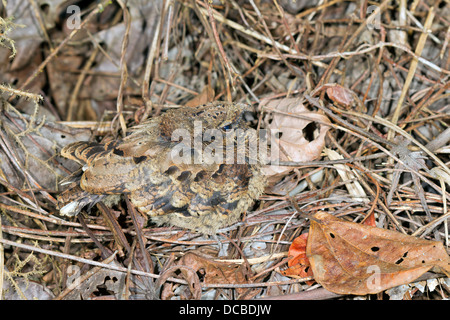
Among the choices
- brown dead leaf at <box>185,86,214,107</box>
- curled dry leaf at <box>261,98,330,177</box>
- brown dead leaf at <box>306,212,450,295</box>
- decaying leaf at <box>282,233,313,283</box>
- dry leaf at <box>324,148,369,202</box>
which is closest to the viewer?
brown dead leaf at <box>306,212,450,295</box>

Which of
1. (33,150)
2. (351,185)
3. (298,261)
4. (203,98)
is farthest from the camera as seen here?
(203,98)

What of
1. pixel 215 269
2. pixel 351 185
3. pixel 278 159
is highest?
pixel 278 159

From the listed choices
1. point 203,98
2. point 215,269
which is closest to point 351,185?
point 215,269

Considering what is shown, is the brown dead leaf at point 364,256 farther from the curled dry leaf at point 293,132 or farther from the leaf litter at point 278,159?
the curled dry leaf at point 293,132

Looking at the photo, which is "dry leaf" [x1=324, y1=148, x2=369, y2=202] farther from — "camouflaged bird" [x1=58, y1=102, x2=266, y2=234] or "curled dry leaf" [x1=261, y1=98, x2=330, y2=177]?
"camouflaged bird" [x1=58, y1=102, x2=266, y2=234]

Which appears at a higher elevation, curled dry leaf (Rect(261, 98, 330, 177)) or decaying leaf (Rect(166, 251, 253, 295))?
curled dry leaf (Rect(261, 98, 330, 177))

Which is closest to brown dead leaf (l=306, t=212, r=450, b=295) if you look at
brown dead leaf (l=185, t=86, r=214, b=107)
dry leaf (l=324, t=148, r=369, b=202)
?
dry leaf (l=324, t=148, r=369, b=202)

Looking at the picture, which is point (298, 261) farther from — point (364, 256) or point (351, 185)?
point (351, 185)
